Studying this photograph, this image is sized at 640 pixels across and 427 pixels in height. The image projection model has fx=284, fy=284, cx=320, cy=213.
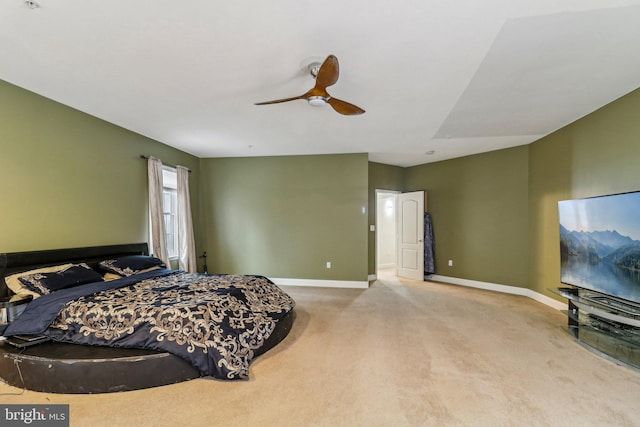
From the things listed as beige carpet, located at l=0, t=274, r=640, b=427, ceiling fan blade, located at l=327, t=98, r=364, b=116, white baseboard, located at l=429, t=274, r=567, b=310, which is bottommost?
white baseboard, located at l=429, t=274, r=567, b=310

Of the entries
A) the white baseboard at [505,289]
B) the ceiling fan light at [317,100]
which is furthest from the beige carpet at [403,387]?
the ceiling fan light at [317,100]

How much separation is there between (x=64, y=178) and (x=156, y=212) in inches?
52.7

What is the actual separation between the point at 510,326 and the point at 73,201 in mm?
5550

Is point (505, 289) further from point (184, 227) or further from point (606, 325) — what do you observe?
point (184, 227)

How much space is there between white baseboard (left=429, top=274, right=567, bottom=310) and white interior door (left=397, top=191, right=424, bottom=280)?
0.45 m

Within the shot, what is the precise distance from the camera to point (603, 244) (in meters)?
2.94

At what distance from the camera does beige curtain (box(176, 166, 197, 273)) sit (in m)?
5.27

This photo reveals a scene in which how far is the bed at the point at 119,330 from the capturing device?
2191 mm

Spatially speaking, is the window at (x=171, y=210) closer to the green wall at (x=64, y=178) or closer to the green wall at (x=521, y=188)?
the green wall at (x=64, y=178)

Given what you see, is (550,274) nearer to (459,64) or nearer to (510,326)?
(510,326)

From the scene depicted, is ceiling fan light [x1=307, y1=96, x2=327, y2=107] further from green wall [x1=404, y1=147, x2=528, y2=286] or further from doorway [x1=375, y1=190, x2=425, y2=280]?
green wall [x1=404, y1=147, x2=528, y2=286]

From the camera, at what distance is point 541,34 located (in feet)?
6.73

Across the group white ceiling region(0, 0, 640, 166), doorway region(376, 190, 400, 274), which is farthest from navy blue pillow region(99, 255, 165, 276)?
doorway region(376, 190, 400, 274)

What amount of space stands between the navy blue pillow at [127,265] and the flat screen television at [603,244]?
17.4 ft
